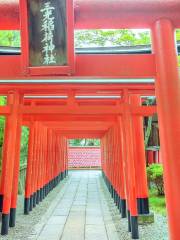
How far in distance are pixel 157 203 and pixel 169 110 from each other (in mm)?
7229

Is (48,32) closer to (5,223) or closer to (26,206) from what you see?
(5,223)

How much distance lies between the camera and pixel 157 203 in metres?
10.0

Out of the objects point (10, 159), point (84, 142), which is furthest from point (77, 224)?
point (84, 142)

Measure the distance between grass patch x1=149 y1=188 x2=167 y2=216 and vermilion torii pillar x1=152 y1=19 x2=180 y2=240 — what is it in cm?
539

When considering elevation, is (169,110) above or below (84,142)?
below

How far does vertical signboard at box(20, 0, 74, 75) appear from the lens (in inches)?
139

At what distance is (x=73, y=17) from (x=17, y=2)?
0.82m

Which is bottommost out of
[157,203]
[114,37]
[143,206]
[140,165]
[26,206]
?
[157,203]

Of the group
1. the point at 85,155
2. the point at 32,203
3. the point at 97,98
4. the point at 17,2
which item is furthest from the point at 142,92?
the point at 85,155

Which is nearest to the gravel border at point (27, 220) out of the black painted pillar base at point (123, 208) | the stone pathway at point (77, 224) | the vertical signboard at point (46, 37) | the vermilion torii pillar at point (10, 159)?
the stone pathway at point (77, 224)

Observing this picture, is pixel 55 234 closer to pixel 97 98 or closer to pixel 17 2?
pixel 97 98

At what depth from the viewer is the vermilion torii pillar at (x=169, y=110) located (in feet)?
11.5

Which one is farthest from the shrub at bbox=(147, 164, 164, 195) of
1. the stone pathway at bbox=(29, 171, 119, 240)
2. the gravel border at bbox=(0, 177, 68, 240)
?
the gravel border at bbox=(0, 177, 68, 240)

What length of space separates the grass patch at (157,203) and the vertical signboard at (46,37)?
6561mm
